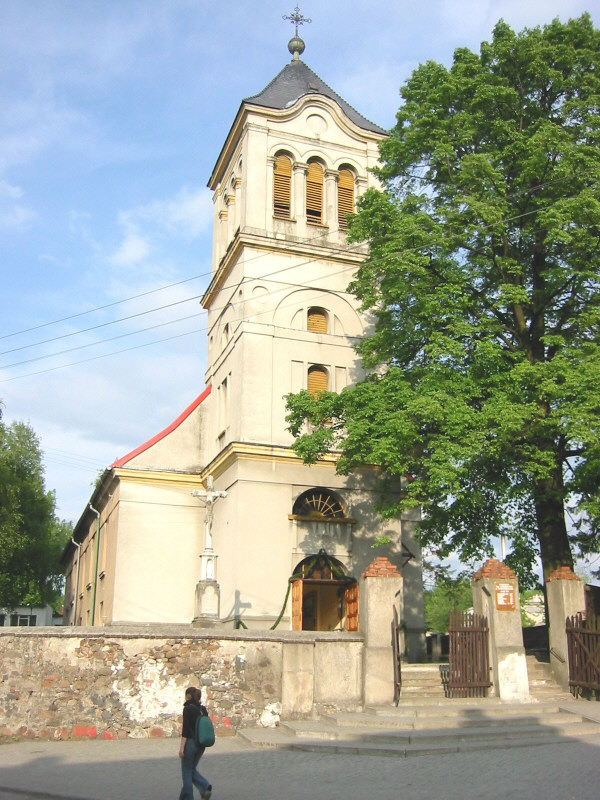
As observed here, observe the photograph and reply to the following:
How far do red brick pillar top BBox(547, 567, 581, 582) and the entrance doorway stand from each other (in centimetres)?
644

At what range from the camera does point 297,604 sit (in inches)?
823

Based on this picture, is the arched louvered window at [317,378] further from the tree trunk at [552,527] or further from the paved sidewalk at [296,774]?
the paved sidewalk at [296,774]

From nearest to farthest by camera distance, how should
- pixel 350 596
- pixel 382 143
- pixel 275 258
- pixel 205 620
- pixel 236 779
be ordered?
pixel 236 779
pixel 205 620
pixel 382 143
pixel 350 596
pixel 275 258

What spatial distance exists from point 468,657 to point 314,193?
15590 millimetres

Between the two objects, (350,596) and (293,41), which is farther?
(293,41)

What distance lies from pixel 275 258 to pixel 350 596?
978cm

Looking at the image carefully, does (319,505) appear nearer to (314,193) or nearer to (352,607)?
(352,607)

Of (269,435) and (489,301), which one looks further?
(269,435)

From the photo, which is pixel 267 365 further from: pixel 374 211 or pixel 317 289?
pixel 374 211

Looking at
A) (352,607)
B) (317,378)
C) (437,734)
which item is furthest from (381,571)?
(317,378)

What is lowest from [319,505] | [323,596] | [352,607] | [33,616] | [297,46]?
[352,607]

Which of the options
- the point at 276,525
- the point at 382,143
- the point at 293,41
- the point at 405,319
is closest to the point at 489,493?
the point at 405,319

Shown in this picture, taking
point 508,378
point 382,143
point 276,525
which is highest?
point 382,143

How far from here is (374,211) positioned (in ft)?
62.1
